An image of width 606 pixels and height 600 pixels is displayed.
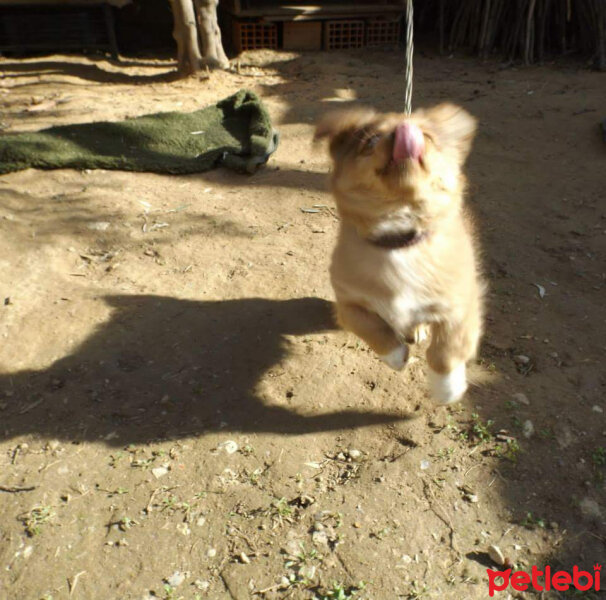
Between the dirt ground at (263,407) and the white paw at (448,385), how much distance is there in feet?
0.47

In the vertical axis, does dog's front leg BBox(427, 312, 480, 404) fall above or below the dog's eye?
below

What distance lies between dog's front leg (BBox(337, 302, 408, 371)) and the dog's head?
474 mm

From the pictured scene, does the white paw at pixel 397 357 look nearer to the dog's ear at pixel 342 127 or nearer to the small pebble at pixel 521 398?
the small pebble at pixel 521 398

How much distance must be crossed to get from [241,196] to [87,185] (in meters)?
1.38

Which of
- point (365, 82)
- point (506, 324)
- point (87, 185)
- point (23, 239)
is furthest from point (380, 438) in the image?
point (365, 82)

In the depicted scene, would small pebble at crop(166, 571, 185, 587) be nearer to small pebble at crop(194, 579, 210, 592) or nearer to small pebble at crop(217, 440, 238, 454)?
small pebble at crop(194, 579, 210, 592)

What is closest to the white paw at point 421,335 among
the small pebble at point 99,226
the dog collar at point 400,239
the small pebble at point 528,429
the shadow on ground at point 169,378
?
the shadow on ground at point 169,378

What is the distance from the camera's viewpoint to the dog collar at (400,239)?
2.54 meters

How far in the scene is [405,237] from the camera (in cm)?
254

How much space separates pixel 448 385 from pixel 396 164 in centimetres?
121

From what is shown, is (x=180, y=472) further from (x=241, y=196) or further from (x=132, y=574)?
(x=241, y=196)

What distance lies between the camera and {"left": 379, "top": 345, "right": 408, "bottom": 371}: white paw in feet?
9.39

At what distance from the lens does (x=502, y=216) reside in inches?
192

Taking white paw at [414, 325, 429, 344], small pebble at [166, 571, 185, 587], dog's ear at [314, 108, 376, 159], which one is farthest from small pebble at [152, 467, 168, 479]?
dog's ear at [314, 108, 376, 159]
